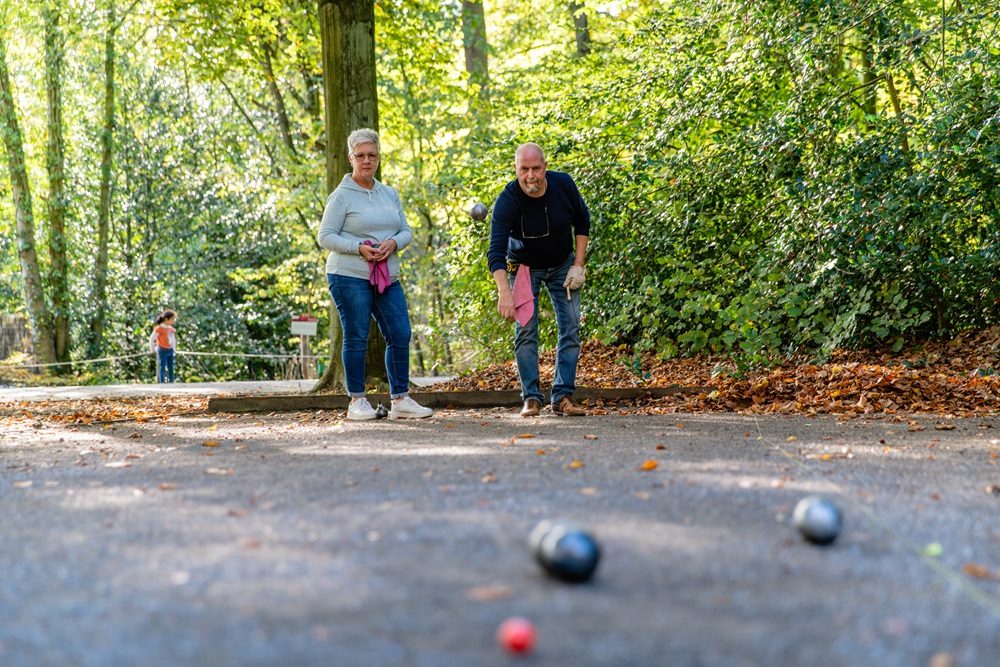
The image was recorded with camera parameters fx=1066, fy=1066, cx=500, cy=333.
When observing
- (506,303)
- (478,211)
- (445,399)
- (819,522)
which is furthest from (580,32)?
(819,522)

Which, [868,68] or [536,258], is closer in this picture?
[536,258]

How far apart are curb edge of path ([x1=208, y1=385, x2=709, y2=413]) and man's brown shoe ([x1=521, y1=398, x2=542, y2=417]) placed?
131 cm

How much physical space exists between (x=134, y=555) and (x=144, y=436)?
4.75 m

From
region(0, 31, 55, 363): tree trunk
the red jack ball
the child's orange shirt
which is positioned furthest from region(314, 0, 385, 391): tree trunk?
region(0, 31, 55, 363): tree trunk

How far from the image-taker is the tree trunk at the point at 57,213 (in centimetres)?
2727

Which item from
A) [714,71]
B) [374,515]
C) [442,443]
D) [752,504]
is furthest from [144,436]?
[714,71]

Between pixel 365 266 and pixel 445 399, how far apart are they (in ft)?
6.69

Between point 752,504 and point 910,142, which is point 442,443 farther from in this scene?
point 910,142

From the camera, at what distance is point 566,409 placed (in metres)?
8.48

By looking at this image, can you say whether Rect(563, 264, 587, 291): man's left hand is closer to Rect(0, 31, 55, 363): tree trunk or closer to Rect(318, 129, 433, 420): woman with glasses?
Rect(318, 129, 433, 420): woman with glasses

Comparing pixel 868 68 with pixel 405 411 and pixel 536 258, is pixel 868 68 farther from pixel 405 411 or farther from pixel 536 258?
pixel 405 411

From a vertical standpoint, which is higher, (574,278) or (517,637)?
(574,278)

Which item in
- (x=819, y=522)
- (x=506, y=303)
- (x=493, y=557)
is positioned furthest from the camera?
(x=506, y=303)

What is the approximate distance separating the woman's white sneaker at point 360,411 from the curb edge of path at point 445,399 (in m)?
1.03
